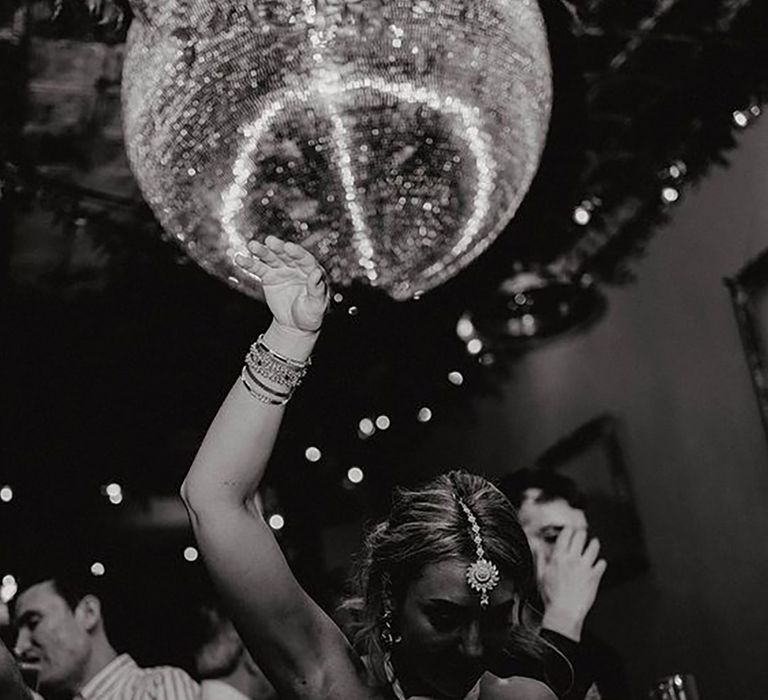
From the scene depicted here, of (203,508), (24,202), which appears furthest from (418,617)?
(24,202)

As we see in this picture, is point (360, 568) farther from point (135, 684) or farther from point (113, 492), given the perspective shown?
point (113, 492)

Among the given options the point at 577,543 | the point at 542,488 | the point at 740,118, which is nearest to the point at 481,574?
the point at 577,543

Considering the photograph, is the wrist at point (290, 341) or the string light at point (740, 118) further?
the string light at point (740, 118)

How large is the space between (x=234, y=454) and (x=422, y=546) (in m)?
0.45

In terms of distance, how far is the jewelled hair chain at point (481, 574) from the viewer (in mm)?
1901

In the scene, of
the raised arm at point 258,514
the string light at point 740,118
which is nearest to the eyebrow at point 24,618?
the raised arm at point 258,514

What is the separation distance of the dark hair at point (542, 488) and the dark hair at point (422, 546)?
1.67 metres

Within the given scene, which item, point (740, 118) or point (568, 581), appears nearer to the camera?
point (568, 581)

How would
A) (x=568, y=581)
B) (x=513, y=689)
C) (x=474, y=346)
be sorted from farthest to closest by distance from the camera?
1. (x=474, y=346)
2. (x=568, y=581)
3. (x=513, y=689)

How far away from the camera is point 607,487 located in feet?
15.4

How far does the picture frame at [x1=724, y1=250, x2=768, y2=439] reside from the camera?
404cm

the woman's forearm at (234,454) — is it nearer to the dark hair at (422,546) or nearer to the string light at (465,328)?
the dark hair at (422,546)

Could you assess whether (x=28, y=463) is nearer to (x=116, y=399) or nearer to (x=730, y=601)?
(x=116, y=399)

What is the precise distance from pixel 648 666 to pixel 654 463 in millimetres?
696
